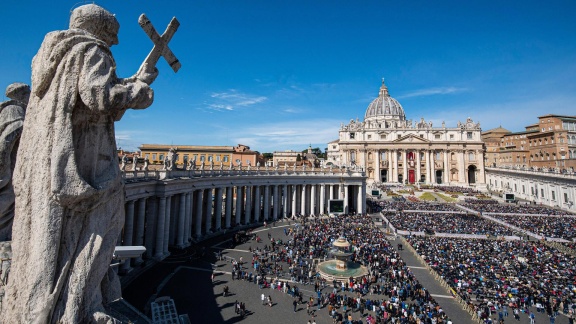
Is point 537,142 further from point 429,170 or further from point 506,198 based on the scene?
point 506,198

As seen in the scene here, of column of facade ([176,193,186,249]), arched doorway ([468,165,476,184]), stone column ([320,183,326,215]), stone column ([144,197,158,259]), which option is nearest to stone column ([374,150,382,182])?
arched doorway ([468,165,476,184])

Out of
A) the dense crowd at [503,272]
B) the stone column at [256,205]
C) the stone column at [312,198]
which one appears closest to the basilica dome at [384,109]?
the stone column at [312,198]

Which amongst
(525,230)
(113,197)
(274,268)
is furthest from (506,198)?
(113,197)

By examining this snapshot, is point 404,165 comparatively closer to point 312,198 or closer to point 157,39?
point 312,198

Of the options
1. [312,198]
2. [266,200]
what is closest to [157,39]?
[266,200]

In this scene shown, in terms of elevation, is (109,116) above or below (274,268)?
above

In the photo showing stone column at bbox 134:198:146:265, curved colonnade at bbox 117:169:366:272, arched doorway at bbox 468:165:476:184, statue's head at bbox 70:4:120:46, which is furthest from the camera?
arched doorway at bbox 468:165:476:184

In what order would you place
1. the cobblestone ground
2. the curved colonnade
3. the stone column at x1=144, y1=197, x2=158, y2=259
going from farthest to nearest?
the stone column at x1=144, y1=197, x2=158, y2=259
the curved colonnade
the cobblestone ground

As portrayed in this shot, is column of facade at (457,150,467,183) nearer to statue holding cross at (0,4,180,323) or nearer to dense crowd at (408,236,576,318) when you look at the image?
dense crowd at (408,236,576,318)
